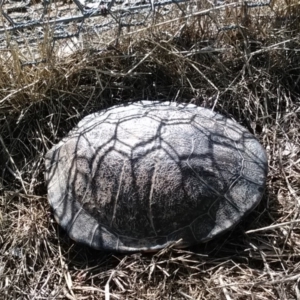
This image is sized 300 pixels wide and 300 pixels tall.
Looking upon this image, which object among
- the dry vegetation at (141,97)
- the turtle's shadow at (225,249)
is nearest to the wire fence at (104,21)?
the dry vegetation at (141,97)

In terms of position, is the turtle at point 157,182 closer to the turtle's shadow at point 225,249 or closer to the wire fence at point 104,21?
the turtle's shadow at point 225,249

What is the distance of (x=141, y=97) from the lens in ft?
8.77

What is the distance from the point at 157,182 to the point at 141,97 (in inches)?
22.9

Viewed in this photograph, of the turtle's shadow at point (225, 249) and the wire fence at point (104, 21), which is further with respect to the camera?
the wire fence at point (104, 21)

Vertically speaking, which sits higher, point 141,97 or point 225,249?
point 141,97

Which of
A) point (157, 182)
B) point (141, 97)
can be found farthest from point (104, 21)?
point (157, 182)

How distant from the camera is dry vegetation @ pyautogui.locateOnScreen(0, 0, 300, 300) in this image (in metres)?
2.26

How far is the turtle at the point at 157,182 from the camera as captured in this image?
2180 mm

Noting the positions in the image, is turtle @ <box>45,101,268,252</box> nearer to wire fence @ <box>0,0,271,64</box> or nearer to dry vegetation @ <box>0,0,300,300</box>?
dry vegetation @ <box>0,0,300,300</box>

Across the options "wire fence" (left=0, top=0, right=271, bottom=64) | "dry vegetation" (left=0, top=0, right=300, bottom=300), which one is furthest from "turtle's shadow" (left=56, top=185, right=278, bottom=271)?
"wire fence" (left=0, top=0, right=271, bottom=64)

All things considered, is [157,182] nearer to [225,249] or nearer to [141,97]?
[225,249]

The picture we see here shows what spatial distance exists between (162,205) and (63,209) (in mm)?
381

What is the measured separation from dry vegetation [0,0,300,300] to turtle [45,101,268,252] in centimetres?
10

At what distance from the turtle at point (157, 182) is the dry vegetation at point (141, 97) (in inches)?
3.8
